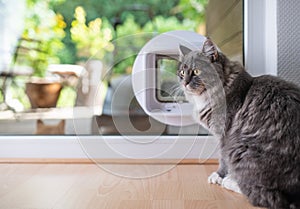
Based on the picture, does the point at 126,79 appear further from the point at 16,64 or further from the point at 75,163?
the point at 16,64

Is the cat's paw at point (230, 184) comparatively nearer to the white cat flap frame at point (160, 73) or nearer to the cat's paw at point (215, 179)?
the cat's paw at point (215, 179)

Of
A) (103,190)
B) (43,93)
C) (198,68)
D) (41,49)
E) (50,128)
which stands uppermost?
(41,49)

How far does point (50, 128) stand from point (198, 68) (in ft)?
3.34

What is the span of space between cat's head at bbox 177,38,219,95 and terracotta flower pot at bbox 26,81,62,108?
2.80 feet

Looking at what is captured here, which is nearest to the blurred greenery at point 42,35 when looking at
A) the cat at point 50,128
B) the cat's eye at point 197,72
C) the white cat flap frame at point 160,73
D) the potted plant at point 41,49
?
the potted plant at point 41,49

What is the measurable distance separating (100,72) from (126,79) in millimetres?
133

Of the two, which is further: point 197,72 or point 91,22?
point 91,22

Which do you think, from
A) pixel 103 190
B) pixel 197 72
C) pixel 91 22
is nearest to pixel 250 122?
pixel 197 72

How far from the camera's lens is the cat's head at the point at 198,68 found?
1.47 m

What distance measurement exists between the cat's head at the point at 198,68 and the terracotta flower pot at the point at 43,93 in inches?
33.6

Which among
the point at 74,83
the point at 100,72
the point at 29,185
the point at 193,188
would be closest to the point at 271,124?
the point at 193,188

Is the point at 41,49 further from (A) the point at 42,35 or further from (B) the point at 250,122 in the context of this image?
(B) the point at 250,122

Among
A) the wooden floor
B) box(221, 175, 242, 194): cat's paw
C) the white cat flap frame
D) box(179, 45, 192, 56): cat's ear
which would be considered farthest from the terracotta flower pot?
box(221, 175, 242, 194): cat's paw

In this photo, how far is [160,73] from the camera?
170 centimetres
